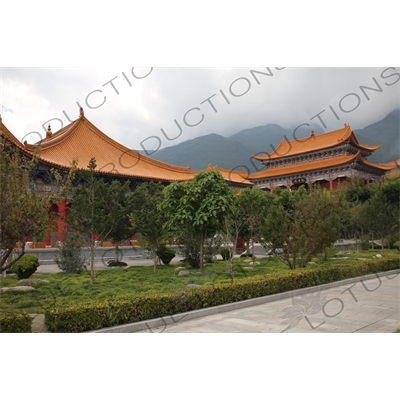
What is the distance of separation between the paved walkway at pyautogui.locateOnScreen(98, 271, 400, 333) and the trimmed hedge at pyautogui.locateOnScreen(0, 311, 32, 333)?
3.93ft

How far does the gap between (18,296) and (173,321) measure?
4276 mm

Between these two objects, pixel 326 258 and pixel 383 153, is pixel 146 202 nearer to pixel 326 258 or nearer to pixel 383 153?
pixel 326 258

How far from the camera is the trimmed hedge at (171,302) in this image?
6086 mm

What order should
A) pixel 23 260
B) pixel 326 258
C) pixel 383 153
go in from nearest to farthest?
pixel 23 260 < pixel 326 258 < pixel 383 153

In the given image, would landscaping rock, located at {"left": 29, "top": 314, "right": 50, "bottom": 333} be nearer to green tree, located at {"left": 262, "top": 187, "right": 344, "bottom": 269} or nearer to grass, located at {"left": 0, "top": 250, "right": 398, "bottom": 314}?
grass, located at {"left": 0, "top": 250, "right": 398, "bottom": 314}

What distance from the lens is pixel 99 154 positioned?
78.6 ft

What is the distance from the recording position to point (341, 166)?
35812 mm

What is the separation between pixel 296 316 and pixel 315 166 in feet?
104

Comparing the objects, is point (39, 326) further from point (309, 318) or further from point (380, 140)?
point (380, 140)

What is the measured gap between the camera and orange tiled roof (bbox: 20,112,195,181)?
2162cm

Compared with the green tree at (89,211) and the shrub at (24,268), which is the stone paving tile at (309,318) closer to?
the green tree at (89,211)

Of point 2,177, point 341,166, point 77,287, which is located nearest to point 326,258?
point 77,287

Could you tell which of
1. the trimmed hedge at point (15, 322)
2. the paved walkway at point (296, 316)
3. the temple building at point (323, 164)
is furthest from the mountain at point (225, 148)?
the trimmed hedge at point (15, 322)

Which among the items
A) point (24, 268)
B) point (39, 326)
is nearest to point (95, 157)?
point (24, 268)
